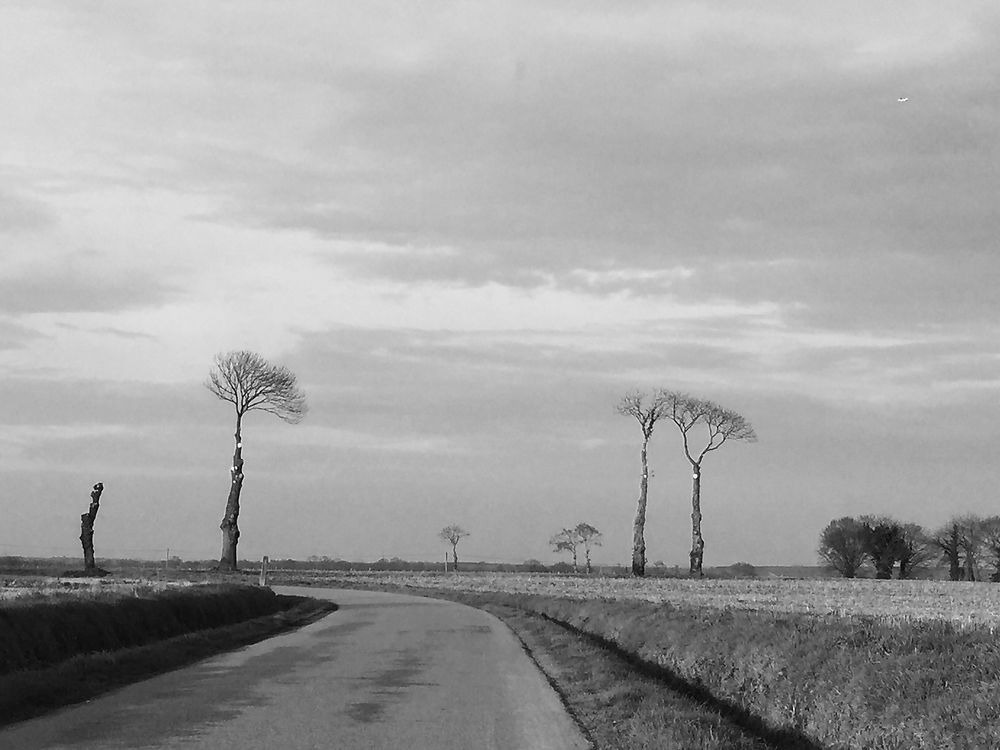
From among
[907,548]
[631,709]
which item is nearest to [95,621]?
[631,709]

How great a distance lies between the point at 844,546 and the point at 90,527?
244ft

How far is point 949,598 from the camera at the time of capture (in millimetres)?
41125

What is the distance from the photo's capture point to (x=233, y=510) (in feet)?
216

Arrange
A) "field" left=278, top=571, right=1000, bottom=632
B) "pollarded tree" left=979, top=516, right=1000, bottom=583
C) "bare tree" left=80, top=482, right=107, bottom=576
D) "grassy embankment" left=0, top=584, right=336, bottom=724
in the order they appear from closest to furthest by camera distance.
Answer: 1. "grassy embankment" left=0, top=584, right=336, bottom=724
2. "field" left=278, top=571, right=1000, bottom=632
3. "bare tree" left=80, top=482, right=107, bottom=576
4. "pollarded tree" left=979, top=516, right=1000, bottom=583

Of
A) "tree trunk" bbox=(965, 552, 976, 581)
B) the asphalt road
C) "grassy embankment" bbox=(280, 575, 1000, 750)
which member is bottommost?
the asphalt road

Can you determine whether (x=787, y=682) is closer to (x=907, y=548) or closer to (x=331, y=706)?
(x=331, y=706)

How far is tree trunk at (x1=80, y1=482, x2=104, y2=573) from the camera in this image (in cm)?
6456

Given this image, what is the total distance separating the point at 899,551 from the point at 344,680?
92584 millimetres

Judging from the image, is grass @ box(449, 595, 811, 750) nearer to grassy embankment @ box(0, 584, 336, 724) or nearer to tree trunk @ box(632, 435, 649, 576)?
grassy embankment @ box(0, 584, 336, 724)

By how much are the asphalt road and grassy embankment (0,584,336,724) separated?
65cm

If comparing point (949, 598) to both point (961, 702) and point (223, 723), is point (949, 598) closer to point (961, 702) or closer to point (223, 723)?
point (961, 702)

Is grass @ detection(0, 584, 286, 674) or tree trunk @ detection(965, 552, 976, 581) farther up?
tree trunk @ detection(965, 552, 976, 581)

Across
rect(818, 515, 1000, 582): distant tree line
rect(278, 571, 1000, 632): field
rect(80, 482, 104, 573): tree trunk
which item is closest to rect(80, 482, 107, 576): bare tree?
rect(80, 482, 104, 573): tree trunk

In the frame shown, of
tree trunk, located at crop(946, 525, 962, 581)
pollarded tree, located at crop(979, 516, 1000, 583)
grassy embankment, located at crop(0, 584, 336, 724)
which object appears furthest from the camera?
pollarded tree, located at crop(979, 516, 1000, 583)
